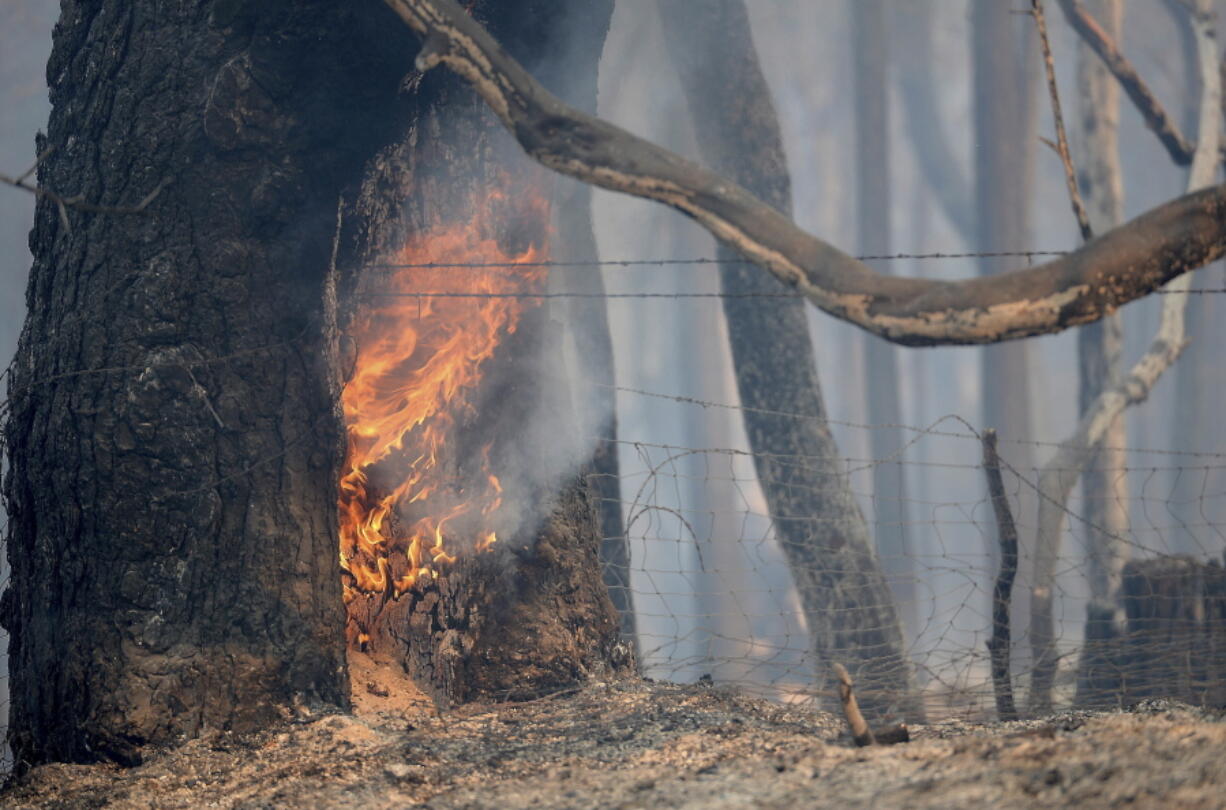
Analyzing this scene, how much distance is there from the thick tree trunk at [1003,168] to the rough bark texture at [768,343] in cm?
602

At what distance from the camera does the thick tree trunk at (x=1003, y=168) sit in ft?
44.4

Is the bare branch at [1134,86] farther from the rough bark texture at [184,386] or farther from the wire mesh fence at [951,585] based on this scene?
the rough bark texture at [184,386]

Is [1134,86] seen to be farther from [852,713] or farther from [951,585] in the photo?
[951,585]

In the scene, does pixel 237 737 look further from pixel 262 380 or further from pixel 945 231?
pixel 945 231

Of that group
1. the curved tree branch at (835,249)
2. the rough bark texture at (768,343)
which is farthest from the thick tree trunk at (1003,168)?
the curved tree branch at (835,249)

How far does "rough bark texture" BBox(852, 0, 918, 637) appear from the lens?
1562 cm

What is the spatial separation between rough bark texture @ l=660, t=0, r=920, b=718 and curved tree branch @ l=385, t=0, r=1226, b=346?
4.67 meters

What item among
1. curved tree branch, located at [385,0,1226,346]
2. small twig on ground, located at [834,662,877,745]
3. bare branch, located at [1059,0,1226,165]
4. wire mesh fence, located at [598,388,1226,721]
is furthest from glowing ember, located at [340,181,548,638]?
bare branch, located at [1059,0,1226,165]

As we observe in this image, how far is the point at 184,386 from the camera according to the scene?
399cm

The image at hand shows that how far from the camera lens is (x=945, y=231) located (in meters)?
34.3

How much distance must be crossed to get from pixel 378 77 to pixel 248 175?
2.16ft

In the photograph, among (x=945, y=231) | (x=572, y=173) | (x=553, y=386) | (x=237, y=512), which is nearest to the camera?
(x=572, y=173)

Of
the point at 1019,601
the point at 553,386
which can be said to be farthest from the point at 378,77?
the point at 1019,601

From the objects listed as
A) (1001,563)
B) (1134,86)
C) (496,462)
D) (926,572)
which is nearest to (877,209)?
(926,572)
